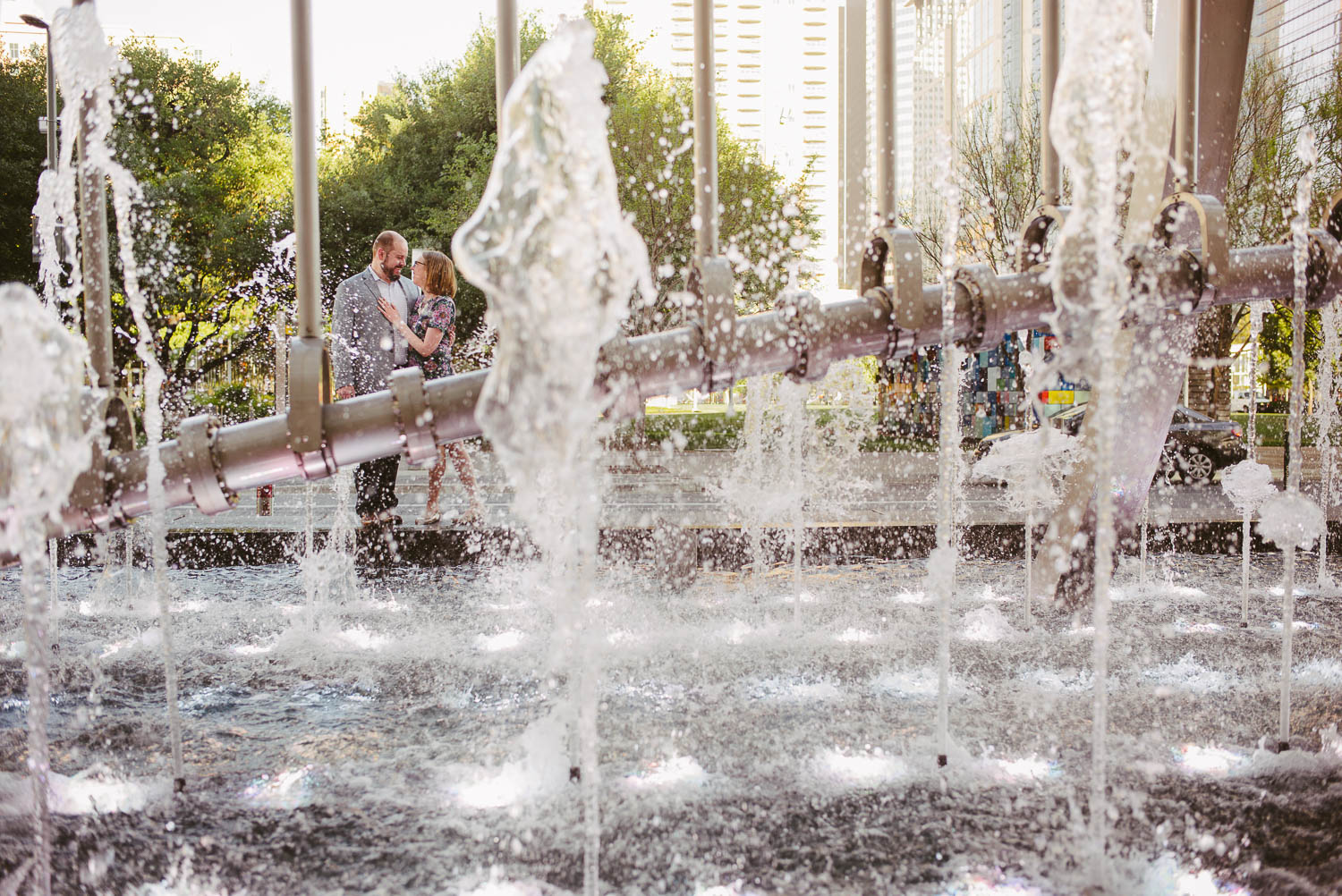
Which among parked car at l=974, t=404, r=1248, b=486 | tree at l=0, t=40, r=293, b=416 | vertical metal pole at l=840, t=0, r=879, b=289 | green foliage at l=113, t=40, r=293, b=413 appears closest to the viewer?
vertical metal pole at l=840, t=0, r=879, b=289

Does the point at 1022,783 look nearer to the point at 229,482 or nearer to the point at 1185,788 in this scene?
the point at 1185,788

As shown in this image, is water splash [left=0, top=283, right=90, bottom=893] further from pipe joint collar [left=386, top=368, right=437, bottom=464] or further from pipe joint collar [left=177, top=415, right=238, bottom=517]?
pipe joint collar [left=386, top=368, right=437, bottom=464]

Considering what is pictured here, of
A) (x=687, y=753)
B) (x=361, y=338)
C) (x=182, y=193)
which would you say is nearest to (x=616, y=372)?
(x=687, y=753)

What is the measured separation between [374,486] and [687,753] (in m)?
3.92

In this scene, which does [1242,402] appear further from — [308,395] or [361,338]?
[308,395]

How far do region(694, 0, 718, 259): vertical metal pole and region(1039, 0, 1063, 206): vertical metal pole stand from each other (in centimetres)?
82

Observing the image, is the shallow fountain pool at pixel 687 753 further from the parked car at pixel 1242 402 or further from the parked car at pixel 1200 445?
the parked car at pixel 1242 402

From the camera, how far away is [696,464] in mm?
15055

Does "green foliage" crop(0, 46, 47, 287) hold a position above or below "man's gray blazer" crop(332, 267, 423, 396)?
above

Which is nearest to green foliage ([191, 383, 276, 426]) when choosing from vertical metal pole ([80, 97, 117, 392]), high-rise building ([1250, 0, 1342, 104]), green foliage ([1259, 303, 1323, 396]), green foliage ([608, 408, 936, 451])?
green foliage ([608, 408, 936, 451])

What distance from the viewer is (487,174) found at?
60.2 ft

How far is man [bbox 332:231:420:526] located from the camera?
5797 millimetres

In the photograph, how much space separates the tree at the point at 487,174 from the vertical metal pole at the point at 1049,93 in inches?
566

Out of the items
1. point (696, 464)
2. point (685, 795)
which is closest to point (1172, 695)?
point (685, 795)
